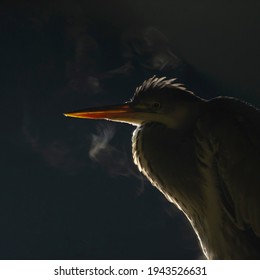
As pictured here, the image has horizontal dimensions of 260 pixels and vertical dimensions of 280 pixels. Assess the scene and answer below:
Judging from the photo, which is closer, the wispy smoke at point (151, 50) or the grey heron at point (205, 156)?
the grey heron at point (205, 156)

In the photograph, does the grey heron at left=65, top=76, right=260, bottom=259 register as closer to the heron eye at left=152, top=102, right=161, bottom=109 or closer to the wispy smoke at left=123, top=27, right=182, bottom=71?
the heron eye at left=152, top=102, right=161, bottom=109

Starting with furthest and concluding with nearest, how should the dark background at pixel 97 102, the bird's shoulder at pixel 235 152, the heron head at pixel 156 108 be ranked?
1. the dark background at pixel 97 102
2. the heron head at pixel 156 108
3. the bird's shoulder at pixel 235 152

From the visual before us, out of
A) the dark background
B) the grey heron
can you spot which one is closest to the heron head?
the grey heron

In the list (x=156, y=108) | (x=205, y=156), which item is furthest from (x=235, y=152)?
(x=156, y=108)

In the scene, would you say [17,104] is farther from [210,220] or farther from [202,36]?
[210,220]

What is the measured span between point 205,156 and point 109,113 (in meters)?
0.24

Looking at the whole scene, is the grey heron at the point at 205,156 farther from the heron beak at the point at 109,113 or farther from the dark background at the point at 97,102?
the dark background at the point at 97,102

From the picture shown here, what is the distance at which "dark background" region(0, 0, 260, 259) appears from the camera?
1.42m

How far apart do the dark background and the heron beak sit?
27 cm

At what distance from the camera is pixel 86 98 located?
1.54m

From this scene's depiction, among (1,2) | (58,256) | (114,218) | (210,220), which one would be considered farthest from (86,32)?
(210,220)

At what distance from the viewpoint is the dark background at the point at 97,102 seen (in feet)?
4.65

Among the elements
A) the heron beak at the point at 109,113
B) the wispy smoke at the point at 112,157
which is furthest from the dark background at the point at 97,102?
the heron beak at the point at 109,113
